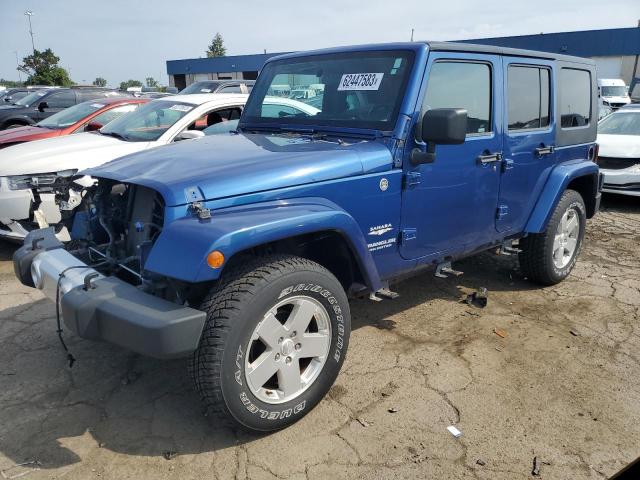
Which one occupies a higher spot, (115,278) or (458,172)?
(458,172)

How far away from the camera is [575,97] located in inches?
178

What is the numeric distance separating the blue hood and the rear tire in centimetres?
205

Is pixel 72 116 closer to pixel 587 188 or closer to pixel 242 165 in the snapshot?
pixel 242 165

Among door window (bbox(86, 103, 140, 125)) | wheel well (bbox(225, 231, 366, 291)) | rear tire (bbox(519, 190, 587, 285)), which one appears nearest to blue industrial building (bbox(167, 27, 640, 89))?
door window (bbox(86, 103, 140, 125))

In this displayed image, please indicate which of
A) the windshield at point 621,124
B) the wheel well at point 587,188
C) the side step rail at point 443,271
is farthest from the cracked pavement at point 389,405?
the windshield at point 621,124

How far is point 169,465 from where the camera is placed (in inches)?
96.6

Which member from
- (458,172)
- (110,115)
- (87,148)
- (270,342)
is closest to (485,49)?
(458,172)

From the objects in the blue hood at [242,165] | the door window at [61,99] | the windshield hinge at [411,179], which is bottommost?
the windshield hinge at [411,179]

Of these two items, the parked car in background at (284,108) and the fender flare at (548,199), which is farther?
the fender flare at (548,199)

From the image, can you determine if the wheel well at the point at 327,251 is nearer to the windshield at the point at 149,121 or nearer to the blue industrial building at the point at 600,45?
the windshield at the point at 149,121

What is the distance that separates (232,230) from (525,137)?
2.67 metres

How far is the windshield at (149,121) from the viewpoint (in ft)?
19.2

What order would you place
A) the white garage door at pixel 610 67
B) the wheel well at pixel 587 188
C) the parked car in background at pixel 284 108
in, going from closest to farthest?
the parked car in background at pixel 284 108
the wheel well at pixel 587 188
the white garage door at pixel 610 67

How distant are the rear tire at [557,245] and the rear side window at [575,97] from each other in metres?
0.64
